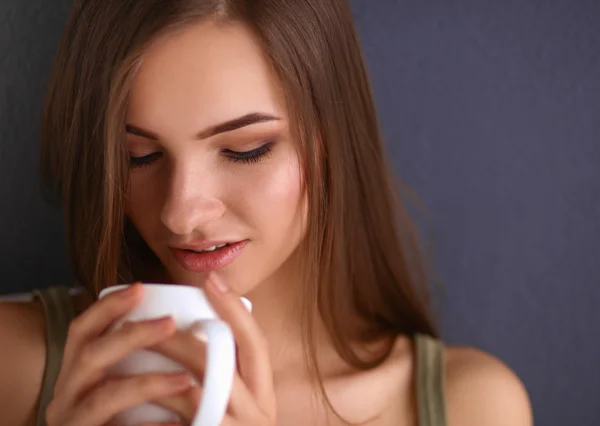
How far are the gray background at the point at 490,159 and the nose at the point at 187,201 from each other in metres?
0.46

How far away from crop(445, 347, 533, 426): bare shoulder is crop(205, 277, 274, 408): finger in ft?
1.14

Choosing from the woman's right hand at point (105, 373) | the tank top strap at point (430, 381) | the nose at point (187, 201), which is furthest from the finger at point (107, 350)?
the tank top strap at point (430, 381)

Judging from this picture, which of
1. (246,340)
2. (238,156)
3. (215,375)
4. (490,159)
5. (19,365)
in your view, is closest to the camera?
(215,375)

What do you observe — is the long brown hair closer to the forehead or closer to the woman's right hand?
the forehead

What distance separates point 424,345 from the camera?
103cm

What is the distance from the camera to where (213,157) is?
0.79m

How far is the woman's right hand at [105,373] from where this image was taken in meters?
0.60

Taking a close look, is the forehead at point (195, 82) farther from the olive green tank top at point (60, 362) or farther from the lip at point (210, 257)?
the olive green tank top at point (60, 362)

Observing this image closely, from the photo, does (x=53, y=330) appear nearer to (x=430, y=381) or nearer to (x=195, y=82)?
(x=195, y=82)

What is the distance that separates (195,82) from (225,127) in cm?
6

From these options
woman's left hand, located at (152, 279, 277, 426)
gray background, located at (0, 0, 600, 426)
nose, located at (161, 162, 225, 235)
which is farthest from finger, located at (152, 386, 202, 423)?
gray background, located at (0, 0, 600, 426)

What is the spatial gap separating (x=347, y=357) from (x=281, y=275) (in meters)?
0.15

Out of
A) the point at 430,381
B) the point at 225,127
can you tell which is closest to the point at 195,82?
the point at 225,127

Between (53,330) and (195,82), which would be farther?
(53,330)
